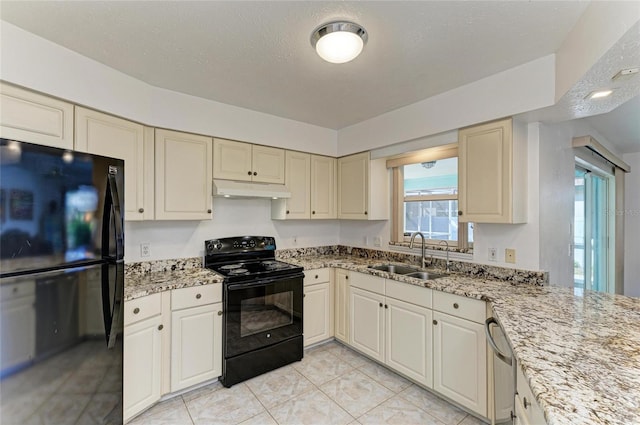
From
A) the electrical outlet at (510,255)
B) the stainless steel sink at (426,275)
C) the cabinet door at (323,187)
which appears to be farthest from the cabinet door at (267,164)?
the electrical outlet at (510,255)

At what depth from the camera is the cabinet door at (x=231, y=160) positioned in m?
2.68

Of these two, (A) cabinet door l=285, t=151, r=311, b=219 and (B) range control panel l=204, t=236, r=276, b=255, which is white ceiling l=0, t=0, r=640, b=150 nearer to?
(A) cabinet door l=285, t=151, r=311, b=219

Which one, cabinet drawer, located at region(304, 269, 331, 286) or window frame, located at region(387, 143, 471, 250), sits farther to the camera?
cabinet drawer, located at region(304, 269, 331, 286)

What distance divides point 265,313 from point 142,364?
954mm

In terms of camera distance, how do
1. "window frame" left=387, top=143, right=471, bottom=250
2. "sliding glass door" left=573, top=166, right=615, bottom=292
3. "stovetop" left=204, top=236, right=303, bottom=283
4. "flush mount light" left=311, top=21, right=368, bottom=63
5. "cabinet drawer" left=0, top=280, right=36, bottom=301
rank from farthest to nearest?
1. "sliding glass door" left=573, top=166, right=615, bottom=292
2. "window frame" left=387, top=143, right=471, bottom=250
3. "stovetop" left=204, top=236, right=303, bottom=283
4. "flush mount light" left=311, top=21, right=368, bottom=63
5. "cabinet drawer" left=0, top=280, right=36, bottom=301

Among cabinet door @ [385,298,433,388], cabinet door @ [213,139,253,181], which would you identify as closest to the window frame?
cabinet door @ [385,298,433,388]

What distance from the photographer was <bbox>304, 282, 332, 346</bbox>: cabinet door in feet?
9.55

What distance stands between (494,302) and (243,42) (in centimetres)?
217

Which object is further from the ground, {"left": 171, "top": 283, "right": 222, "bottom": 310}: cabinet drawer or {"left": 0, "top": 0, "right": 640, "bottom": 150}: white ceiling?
{"left": 0, "top": 0, "right": 640, "bottom": 150}: white ceiling

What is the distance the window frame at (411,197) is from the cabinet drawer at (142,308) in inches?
95.5

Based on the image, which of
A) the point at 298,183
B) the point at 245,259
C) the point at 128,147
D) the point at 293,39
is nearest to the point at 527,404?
the point at 293,39

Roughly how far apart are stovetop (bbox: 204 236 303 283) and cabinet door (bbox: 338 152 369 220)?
0.96 meters

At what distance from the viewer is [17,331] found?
1.25 metres

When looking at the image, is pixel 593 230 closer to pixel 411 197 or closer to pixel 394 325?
pixel 411 197
